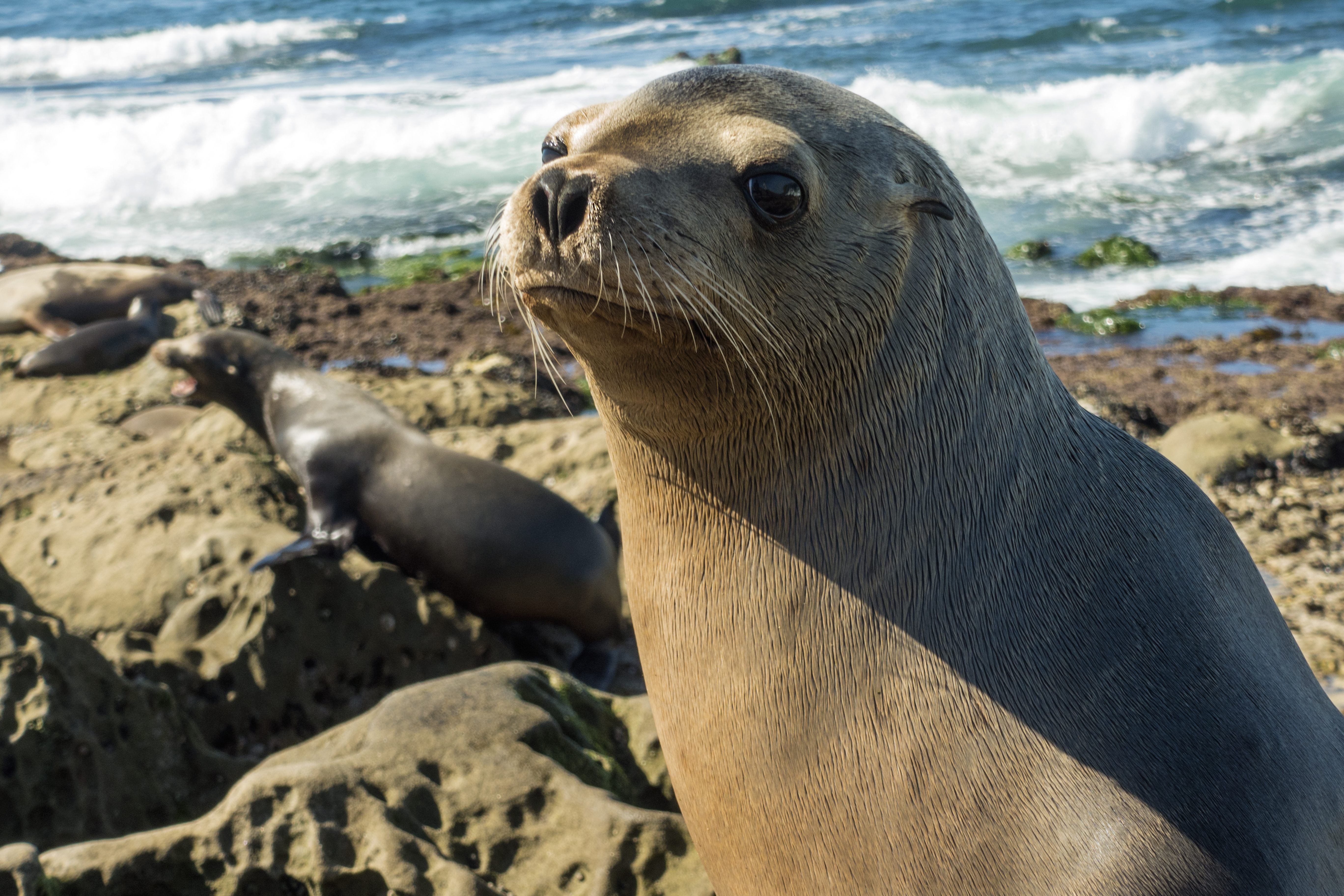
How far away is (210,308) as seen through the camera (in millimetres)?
10617

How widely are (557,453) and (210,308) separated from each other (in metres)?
5.46

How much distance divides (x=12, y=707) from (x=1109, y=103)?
67.4ft

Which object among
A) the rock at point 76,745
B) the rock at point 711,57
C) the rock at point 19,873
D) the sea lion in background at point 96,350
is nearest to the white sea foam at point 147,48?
the rock at point 711,57

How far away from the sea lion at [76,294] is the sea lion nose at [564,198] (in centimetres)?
1011

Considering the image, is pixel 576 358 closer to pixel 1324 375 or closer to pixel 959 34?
pixel 1324 375


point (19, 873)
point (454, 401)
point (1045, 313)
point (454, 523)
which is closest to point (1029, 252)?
point (1045, 313)

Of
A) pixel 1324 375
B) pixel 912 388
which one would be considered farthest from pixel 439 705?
pixel 1324 375

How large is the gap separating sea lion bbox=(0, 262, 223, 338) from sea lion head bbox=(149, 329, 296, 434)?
3.40 m

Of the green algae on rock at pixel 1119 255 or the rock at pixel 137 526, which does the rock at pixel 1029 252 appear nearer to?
the green algae on rock at pixel 1119 255

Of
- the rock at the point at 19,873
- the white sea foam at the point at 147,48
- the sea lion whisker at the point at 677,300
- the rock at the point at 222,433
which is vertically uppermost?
the sea lion whisker at the point at 677,300

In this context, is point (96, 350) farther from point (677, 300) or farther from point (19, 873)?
point (677, 300)

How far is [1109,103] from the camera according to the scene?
20016mm

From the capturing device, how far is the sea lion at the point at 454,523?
575 cm

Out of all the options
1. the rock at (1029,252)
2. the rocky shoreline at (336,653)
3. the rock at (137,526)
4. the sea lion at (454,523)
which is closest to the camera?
the rocky shoreline at (336,653)
